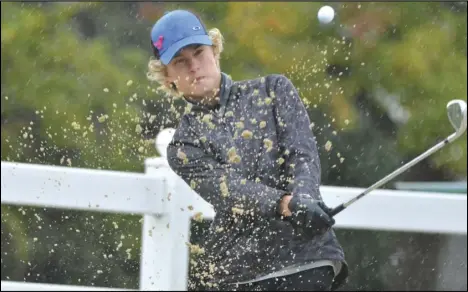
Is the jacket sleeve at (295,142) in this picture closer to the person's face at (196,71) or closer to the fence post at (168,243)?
the person's face at (196,71)

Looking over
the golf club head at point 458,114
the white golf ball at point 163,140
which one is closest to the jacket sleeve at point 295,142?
the golf club head at point 458,114

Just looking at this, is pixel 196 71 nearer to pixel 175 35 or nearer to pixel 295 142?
pixel 175 35

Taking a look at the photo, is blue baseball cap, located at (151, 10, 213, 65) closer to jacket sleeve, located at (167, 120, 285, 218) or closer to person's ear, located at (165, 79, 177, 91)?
person's ear, located at (165, 79, 177, 91)

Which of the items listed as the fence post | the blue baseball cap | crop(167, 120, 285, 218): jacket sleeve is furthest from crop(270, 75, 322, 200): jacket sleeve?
the fence post

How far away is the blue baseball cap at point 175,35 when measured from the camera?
5.04m

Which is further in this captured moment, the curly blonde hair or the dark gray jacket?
the curly blonde hair

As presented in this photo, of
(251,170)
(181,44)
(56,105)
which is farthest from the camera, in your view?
(56,105)

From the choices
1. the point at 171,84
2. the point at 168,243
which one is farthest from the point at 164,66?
the point at 168,243

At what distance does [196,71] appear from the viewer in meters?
5.03

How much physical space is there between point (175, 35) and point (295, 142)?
2.08 feet

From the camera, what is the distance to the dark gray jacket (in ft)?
15.9

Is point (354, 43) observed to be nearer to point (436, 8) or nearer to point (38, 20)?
point (436, 8)

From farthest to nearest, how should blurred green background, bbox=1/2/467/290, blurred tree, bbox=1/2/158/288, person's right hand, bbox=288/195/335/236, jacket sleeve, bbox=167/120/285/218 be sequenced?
1. blurred green background, bbox=1/2/467/290
2. blurred tree, bbox=1/2/158/288
3. jacket sleeve, bbox=167/120/285/218
4. person's right hand, bbox=288/195/335/236

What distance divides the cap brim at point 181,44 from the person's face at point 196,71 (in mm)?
24
